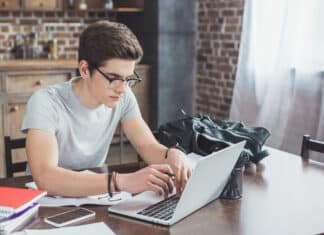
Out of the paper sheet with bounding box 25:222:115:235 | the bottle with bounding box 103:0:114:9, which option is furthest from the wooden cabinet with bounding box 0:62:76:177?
the paper sheet with bounding box 25:222:115:235

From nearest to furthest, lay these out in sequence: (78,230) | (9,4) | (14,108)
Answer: (78,230)
(14,108)
(9,4)

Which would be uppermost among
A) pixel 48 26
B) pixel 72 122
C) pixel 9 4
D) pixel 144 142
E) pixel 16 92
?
pixel 9 4

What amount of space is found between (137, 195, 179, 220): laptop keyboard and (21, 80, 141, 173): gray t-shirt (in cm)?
48

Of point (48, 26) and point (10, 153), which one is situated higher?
point (48, 26)

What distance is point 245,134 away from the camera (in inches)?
81.0

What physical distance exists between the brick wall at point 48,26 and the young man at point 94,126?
268cm

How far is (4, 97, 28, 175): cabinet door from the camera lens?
3.81 m

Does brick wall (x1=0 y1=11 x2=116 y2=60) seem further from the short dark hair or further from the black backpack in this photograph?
the short dark hair

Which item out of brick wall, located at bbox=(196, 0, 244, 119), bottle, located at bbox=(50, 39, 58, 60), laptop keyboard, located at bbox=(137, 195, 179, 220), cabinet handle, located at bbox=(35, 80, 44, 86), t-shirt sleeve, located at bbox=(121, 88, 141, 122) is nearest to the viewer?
laptop keyboard, located at bbox=(137, 195, 179, 220)

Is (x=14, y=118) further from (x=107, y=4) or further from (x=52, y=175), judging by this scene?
(x=52, y=175)

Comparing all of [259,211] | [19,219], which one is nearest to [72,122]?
[19,219]

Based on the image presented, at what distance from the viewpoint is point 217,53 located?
4.26m

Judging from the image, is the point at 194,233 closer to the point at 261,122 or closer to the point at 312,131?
the point at 312,131

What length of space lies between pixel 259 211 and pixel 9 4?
3396 mm
